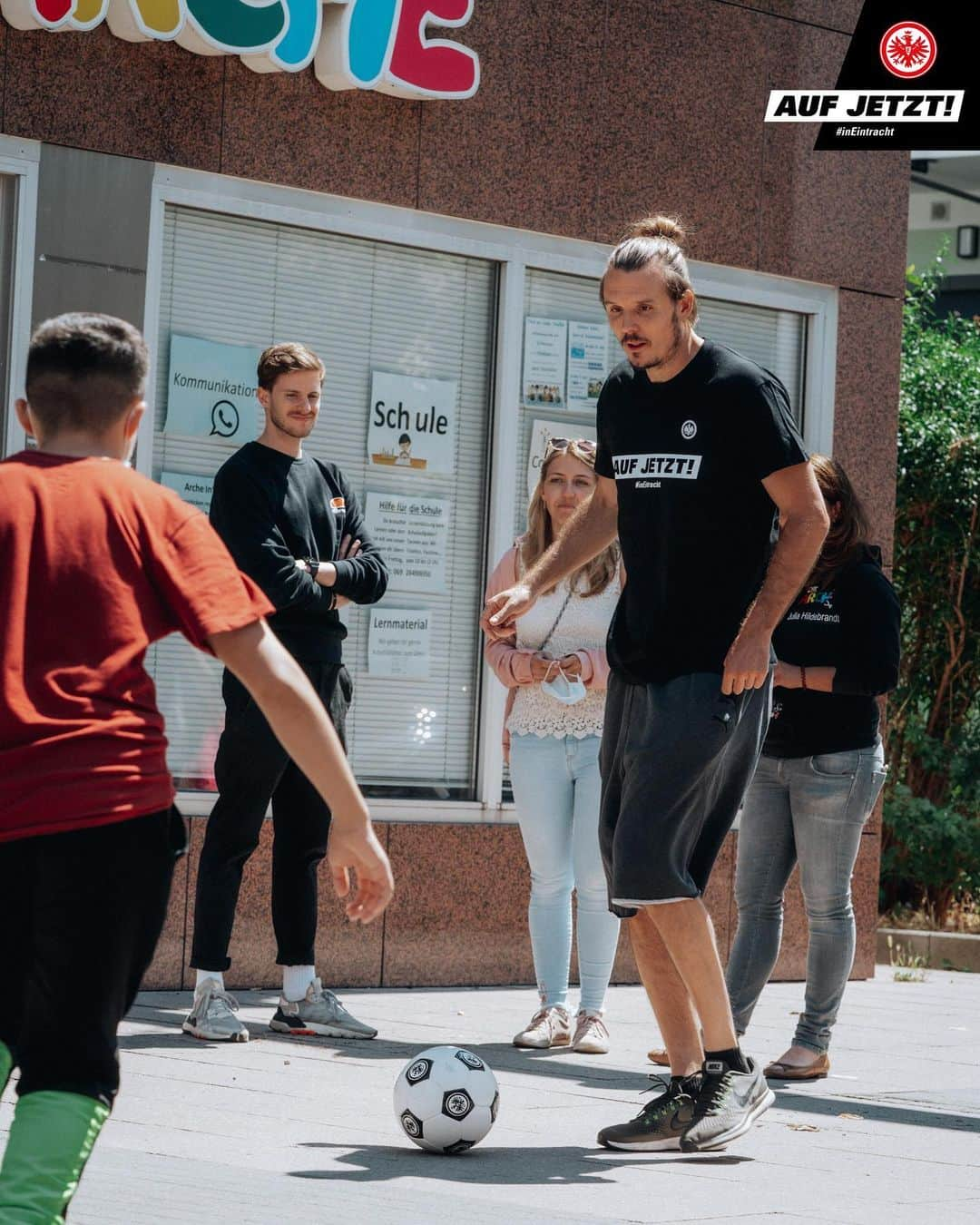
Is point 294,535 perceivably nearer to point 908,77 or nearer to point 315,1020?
point 315,1020

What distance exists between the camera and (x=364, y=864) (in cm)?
365

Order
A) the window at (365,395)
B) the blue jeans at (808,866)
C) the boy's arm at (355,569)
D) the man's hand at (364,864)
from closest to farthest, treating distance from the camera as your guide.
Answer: the man's hand at (364,864)
the blue jeans at (808,866)
the boy's arm at (355,569)
the window at (365,395)

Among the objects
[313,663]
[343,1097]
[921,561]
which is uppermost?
[921,561]

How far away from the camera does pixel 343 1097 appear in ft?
20.6

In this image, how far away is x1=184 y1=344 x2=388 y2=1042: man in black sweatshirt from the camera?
7.33 metres

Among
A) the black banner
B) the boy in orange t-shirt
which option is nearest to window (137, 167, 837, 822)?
the black banner

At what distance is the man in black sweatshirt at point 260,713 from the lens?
733 cm

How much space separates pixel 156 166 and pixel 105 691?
5.55 meters

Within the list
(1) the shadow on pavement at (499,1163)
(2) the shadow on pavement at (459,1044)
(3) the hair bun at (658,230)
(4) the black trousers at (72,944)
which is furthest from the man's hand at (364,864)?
(2) the shadow on pavement at (459,1044)

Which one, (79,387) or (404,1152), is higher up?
(79,387)

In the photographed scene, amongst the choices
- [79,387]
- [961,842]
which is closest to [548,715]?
[79,387]

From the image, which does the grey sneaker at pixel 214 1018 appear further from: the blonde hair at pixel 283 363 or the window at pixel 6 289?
the window at pixel 6 289

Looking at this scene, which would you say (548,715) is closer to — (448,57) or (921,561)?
(448,57)

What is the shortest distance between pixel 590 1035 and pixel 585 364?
12.1ft
